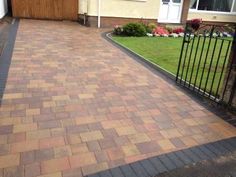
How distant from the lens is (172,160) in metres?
2.49

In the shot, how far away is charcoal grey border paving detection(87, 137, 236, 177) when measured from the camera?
2.27 m

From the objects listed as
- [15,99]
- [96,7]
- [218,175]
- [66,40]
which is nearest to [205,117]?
[218,175]

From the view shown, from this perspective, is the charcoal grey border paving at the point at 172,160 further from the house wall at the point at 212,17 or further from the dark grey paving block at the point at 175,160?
the house wall at the point at 212,17

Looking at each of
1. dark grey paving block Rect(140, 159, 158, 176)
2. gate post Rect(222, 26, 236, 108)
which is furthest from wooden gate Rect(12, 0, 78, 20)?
dark grey paving block Rect(140, 159, 158, 176)

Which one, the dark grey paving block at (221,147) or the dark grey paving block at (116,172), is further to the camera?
the dark grey paving block at (221,147)

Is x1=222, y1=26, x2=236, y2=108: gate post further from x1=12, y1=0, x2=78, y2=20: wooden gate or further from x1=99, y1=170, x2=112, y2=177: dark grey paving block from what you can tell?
x1=12, y1=0, x2=78, y2=20: wooden gate

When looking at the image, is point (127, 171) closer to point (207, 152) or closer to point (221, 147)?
point (207, 152)

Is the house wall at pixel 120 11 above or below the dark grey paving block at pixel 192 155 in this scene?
above

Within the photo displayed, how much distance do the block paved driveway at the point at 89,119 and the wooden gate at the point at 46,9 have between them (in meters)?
7.78

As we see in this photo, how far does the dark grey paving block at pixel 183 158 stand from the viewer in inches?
97.9

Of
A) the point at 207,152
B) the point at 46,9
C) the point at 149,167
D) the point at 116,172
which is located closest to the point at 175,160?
the point at 149,167

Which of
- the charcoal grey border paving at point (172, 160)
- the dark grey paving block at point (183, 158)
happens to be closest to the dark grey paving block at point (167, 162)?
the charcoal grey border paving at point (172, 160)

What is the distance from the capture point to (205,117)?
346cm

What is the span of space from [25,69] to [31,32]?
4.57 metres
